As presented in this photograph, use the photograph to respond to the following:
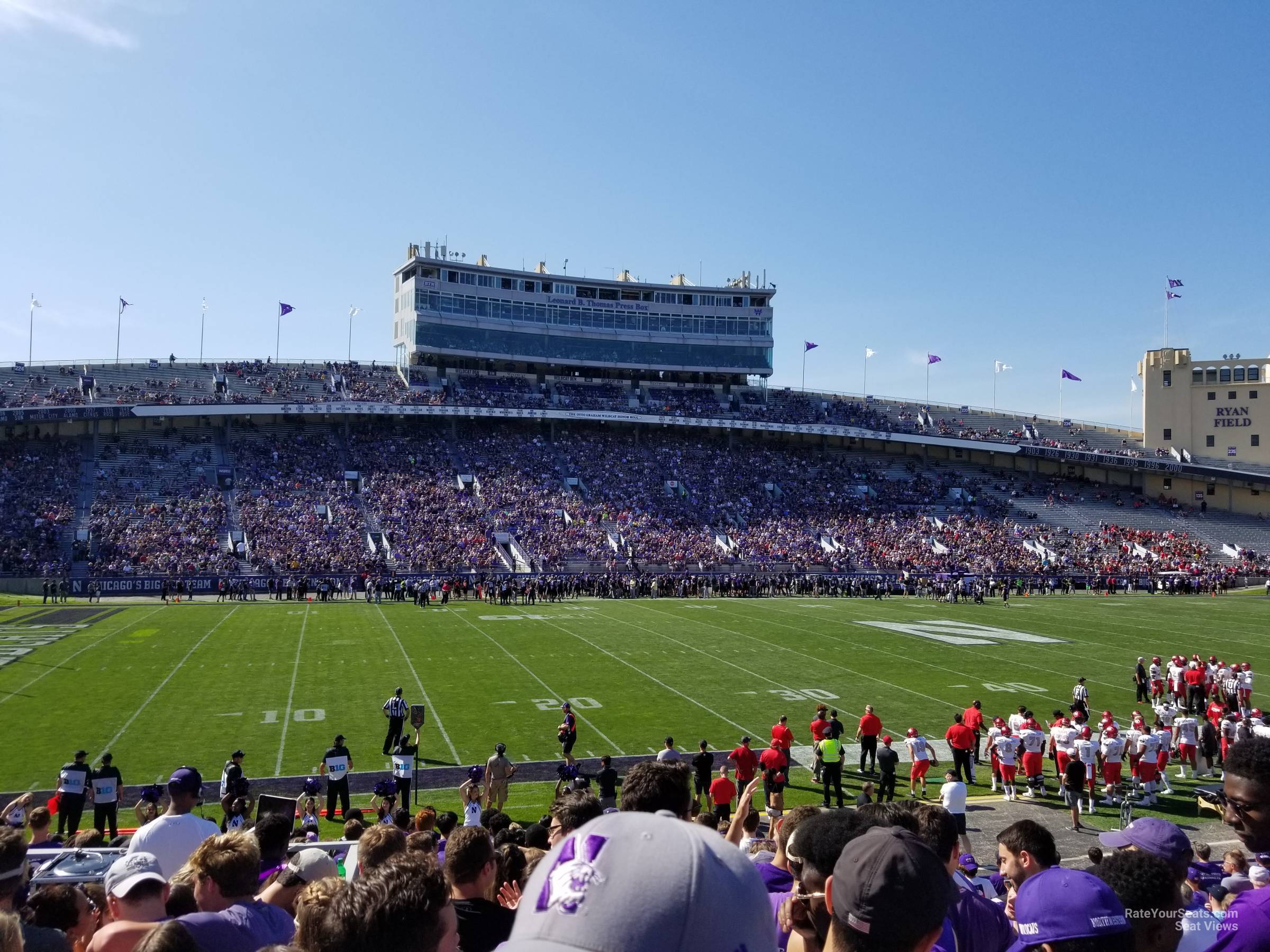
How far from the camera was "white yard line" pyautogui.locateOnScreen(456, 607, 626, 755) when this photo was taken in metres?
17.2

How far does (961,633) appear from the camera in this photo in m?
31.9

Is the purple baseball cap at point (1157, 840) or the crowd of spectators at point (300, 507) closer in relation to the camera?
the purple baseball cap at point (1157, 840)

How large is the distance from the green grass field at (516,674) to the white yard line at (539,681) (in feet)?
0.35

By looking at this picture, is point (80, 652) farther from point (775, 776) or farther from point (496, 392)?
point (496, 392)

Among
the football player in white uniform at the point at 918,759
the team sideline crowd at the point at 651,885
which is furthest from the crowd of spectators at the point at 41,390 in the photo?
the football player in white uniform at the point at 918,759

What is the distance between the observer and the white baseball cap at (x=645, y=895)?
1.49m

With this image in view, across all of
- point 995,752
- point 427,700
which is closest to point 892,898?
point 995,752

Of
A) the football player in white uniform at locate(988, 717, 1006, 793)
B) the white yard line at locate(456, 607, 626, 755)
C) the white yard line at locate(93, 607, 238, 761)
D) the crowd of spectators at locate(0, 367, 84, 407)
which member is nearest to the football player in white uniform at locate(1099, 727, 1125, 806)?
the football player in white uniform at locate(988, 717, 1006, 793)

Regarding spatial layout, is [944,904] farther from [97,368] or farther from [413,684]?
[97,368]

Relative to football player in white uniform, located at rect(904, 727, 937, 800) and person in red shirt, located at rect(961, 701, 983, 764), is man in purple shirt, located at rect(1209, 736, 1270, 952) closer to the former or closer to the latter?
football player in white uniform, located at rect(904, 727, 937, 800)

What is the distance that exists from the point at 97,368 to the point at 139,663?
1689 inches

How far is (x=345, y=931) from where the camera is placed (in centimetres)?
241

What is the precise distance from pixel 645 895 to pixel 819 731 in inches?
544

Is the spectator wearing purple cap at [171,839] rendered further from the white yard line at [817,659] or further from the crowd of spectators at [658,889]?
the white yard line at [817,659]
